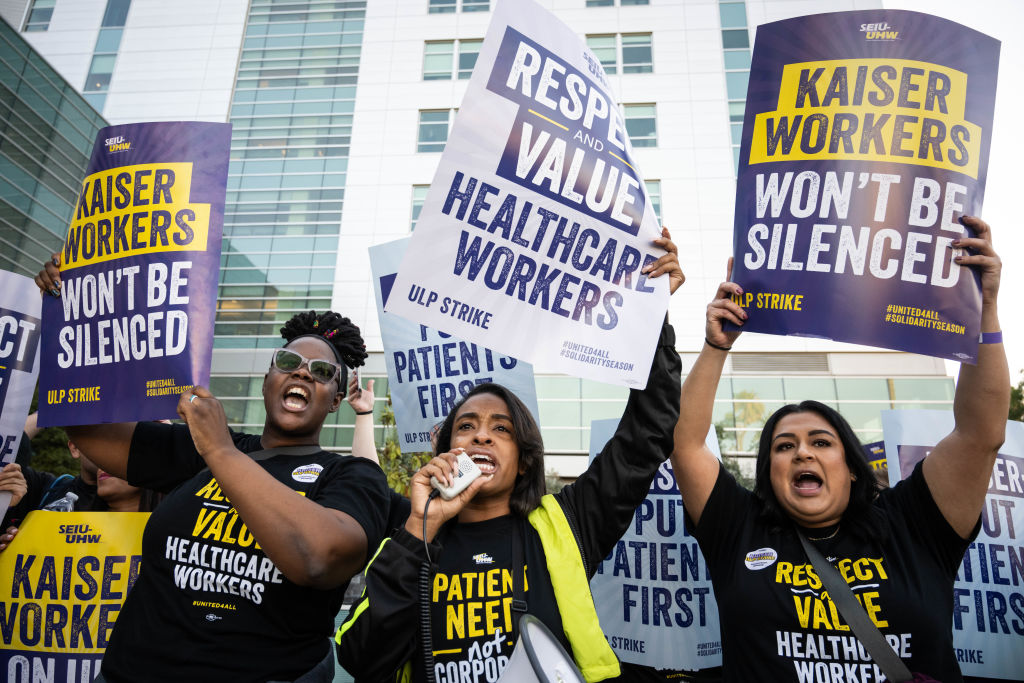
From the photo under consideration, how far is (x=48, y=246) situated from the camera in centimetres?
1800

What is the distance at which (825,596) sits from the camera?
2139 mm

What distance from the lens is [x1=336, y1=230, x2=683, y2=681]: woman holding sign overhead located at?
188cm

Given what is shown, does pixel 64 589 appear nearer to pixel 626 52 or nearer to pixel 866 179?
pixel 866 179

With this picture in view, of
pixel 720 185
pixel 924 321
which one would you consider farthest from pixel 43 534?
pixel 720 185

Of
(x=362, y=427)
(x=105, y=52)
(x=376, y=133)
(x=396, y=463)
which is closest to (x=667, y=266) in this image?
(x=362, y=427)

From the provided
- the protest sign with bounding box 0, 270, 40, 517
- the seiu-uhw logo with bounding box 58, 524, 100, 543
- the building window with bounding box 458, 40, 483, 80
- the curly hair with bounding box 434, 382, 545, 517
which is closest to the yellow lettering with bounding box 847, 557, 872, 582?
the curly hair with bounding box 434, 382, 545, 517

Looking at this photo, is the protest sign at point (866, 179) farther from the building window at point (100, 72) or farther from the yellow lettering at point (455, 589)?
the building window at point (100, 72)

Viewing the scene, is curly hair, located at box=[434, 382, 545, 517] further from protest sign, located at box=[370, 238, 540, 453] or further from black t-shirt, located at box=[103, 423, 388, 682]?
protest sign, located at box=[370, 238, 540, 453]

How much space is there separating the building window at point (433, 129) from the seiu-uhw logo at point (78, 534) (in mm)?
21387

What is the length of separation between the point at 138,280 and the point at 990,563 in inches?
176

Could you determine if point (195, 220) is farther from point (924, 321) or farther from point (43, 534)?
point (924, 321)

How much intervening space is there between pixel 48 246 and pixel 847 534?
70.3 ft

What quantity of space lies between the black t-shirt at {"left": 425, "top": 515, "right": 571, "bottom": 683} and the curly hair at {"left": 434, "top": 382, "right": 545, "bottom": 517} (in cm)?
16

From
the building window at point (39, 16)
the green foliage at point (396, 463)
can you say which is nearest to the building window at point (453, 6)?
the building window at point (39, 16)
